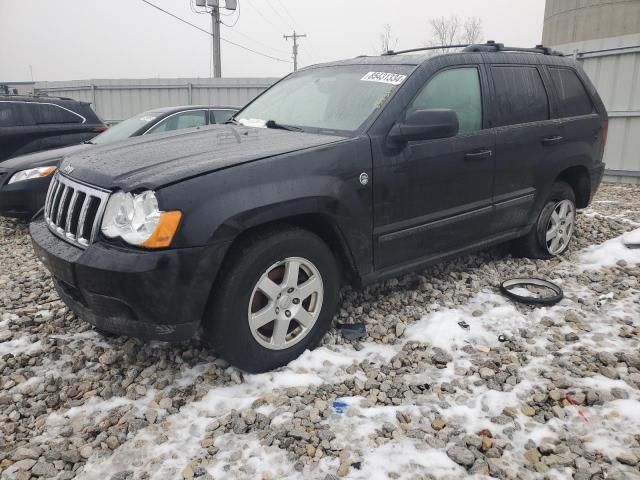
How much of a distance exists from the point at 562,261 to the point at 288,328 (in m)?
2.91

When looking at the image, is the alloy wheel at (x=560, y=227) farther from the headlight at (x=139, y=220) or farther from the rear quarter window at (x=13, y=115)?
the rear quarter window at (x=13, y=115)

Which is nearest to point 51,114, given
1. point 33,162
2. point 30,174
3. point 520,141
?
point 33,162

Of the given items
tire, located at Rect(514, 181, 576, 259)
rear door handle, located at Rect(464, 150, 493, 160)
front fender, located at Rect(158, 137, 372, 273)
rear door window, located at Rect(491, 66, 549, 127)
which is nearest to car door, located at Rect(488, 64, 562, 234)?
rear door window, located at Rect(491, 66, 549, 127)

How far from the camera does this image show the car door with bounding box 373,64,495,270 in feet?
10.2

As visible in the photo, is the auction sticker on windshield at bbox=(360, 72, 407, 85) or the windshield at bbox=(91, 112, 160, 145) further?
the windshield at bbox=(91, 112, 160, 145)

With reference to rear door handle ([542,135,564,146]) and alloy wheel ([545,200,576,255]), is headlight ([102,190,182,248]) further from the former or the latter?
alloy wheel ([545,200,576,255])

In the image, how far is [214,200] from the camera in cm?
240

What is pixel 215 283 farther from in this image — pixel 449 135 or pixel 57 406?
pixel 449 135

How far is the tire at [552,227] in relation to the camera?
4430 millimetres

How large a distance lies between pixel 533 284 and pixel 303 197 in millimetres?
2282

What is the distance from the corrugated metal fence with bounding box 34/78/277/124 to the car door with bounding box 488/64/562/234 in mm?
11042

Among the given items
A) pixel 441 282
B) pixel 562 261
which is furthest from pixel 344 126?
pixel 562 261

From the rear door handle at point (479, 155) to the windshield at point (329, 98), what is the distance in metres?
0.71

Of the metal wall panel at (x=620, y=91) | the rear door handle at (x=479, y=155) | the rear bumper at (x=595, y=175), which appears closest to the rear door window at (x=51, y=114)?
the rear door handle at (x=479, y=155)
